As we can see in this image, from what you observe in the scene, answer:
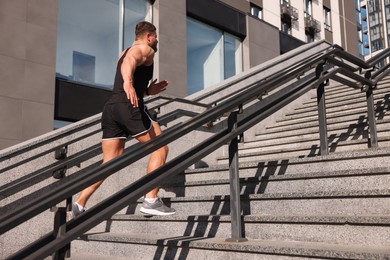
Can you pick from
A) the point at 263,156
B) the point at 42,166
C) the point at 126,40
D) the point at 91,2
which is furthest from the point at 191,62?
the point at 42,166

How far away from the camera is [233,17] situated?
57.6 feet

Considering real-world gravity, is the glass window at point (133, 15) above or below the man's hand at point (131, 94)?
above

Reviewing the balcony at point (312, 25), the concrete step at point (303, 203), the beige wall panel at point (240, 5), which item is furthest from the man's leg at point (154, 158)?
the balcony at point (312, 25)

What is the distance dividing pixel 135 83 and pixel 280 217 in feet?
5.78

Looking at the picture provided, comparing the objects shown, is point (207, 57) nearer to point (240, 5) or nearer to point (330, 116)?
point (240, 5)

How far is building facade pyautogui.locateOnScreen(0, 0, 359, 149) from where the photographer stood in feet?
35.0

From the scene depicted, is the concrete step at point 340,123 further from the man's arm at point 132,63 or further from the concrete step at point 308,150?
the man's arm at point 132,63

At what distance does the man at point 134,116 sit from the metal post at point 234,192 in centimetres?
66

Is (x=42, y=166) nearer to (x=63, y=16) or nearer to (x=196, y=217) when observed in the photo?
(x=196, y=217)

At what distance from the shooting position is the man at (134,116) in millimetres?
3789

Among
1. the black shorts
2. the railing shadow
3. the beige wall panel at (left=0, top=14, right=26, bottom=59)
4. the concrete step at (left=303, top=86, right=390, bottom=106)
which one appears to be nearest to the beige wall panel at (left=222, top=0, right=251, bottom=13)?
the beige wall panel at (left=0, top=14, right=26, bottom=59)

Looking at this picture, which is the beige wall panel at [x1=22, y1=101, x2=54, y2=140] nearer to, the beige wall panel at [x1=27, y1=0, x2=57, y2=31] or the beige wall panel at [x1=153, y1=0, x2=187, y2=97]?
the beige wall panel at [x1=27, y1=0, x2=57, y2=31]

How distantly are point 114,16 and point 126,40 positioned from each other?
0.77 metres

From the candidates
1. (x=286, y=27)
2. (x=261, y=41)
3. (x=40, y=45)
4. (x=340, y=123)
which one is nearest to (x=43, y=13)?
(x=40, y=45)
